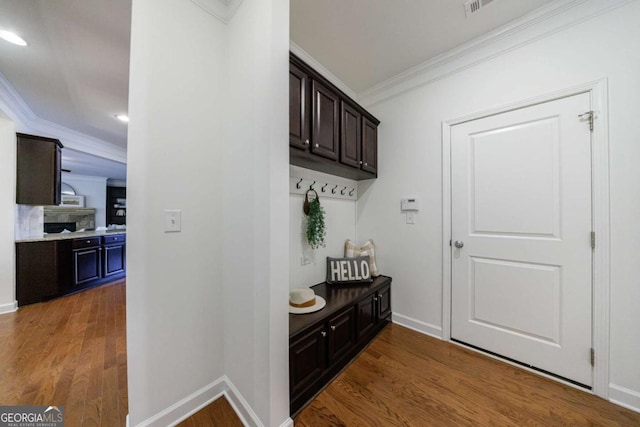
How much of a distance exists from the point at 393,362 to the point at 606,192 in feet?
6.11

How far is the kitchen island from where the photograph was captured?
2918 millimetres

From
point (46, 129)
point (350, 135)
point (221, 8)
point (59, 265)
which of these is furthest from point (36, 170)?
point (350, 135)

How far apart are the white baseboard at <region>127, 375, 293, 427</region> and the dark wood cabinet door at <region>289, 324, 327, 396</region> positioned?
7.3 inches

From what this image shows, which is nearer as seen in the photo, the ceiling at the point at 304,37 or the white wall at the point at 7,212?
the ceiling at the point at 304,37

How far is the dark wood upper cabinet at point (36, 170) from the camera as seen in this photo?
286 cm

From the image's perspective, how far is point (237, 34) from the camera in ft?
4.55

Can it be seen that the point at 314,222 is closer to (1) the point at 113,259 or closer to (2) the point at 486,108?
(2) the point at 486,108

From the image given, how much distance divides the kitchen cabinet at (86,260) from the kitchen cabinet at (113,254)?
0.12 m

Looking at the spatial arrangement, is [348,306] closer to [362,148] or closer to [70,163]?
[362,148]

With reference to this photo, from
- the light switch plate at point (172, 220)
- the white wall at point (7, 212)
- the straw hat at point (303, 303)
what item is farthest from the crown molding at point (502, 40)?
the white wall at point (7, 212)

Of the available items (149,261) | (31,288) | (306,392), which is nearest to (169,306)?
(149,261)

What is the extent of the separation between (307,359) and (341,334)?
1.27 feet

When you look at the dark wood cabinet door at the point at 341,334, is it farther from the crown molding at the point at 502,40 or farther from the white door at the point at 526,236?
the crown molding at the point at 502,40

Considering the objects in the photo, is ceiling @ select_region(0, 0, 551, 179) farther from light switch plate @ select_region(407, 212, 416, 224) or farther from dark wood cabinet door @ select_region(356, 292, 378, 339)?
dark wood cabinet door @ select_region(356, 292, 378, 339)
